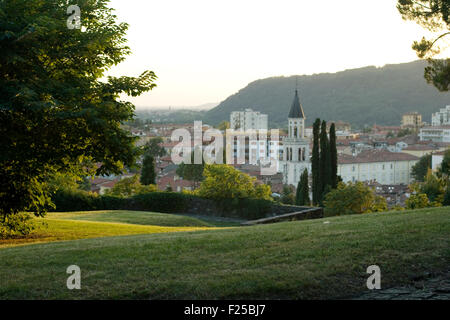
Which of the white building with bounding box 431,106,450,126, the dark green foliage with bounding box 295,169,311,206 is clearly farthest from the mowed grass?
the white building with bounding box 431,106,450,126

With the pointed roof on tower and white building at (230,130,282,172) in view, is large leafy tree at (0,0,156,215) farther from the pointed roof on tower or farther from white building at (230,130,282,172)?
white building at (230,130,282,172)

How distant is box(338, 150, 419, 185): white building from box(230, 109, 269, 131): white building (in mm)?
58397

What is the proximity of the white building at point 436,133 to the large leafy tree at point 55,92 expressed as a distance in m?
142

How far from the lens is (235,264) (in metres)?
7.79

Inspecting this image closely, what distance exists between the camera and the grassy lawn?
6.61 m

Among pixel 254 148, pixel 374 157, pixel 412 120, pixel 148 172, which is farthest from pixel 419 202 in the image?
pixel 412 120

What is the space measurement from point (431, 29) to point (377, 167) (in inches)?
3680

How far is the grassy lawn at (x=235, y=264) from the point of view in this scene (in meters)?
6.61

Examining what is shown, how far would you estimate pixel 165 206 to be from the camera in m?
28.8

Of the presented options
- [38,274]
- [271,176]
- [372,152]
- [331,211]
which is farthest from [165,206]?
[372,152]

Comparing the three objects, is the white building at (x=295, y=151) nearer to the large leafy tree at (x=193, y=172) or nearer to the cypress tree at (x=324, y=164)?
the large leafy tree at (x=193, y=172)

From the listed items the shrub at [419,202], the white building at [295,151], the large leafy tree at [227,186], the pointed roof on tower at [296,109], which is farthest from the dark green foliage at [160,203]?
the white building at [295,151]

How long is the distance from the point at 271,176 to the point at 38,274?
8767 centimetres
